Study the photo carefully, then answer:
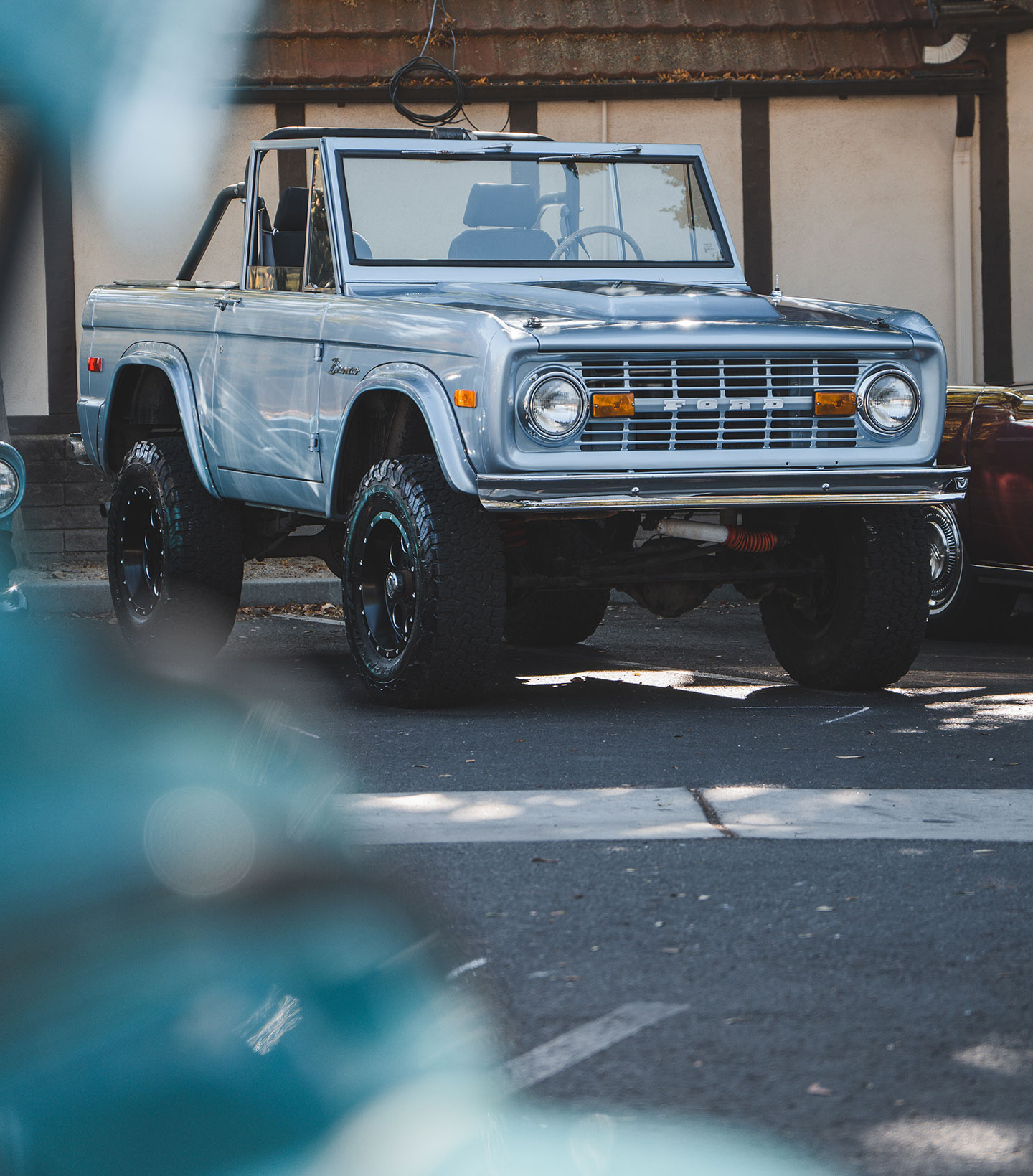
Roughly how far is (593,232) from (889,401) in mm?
1776

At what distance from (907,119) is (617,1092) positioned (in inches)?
456

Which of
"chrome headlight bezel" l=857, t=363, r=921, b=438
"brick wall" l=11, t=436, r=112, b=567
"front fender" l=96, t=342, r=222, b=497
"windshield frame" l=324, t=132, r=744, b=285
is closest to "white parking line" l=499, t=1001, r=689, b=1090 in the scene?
"chrome headlight bezel" l=857, t=363, r=921, b=438

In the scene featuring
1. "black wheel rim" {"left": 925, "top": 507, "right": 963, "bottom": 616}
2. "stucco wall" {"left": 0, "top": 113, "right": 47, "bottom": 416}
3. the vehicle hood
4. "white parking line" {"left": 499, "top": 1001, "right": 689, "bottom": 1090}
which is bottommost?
"white parking line" {"left": 499, "top": 1001, "right": 689, "bottom": 1090}

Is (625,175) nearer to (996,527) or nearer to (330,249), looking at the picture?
(330,249)

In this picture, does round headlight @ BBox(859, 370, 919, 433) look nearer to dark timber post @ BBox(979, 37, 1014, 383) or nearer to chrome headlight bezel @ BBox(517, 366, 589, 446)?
chrome headlight bezel @ BBox(517, 366, 589, 446)

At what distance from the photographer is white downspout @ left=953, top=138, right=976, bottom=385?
507 inches

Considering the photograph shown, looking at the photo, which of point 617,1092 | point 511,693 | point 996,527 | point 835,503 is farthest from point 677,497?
point 617,1092

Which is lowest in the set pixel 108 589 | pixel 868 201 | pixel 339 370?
pixel 108 589

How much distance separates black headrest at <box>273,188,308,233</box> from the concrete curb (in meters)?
3.06

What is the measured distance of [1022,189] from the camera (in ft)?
42.4

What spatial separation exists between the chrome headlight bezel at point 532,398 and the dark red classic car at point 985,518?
271cm

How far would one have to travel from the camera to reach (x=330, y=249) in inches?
279

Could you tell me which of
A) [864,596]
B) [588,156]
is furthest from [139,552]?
[864,596]

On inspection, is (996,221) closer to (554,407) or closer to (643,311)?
(643,311)
